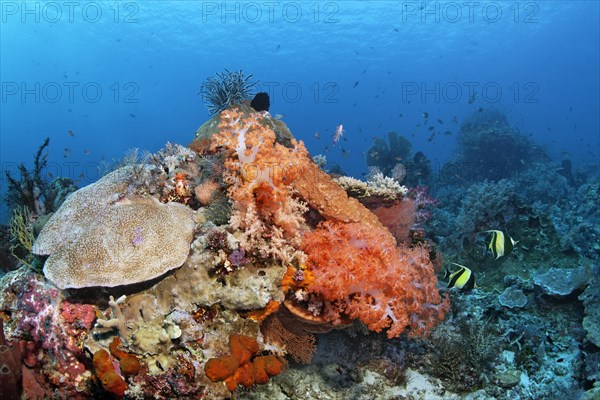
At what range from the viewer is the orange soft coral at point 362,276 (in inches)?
148

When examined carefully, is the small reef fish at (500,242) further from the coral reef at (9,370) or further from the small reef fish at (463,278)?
the coral reef at (9,370)

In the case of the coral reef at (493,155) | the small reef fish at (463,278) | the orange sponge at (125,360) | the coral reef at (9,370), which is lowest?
the coral reef at (493,155)

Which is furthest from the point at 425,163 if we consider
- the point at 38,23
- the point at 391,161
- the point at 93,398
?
the point at 38,23

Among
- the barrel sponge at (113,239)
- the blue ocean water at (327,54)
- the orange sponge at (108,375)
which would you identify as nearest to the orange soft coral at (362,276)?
the barrel sponge at (113,239)

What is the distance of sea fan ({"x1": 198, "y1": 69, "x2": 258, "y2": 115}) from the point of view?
6864mm

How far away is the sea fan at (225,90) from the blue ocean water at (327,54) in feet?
28.0

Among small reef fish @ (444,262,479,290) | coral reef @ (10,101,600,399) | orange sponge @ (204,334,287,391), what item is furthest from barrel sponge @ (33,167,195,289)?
small reef fish @ (444,262,479,290)

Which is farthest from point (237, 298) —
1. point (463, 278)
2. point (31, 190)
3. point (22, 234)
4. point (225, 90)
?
point (31, 190)

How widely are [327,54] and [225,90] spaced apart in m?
63.9

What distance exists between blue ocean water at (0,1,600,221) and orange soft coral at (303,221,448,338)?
11.2 m

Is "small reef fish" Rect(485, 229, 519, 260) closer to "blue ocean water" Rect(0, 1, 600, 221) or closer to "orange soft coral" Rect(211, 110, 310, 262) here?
"orange soft coral" Rect(211, 110, 310, 262)

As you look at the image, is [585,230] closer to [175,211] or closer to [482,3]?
[175,211]

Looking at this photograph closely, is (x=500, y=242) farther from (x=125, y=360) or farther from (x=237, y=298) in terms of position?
(x=125, y=360)

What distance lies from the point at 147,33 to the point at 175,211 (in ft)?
215
